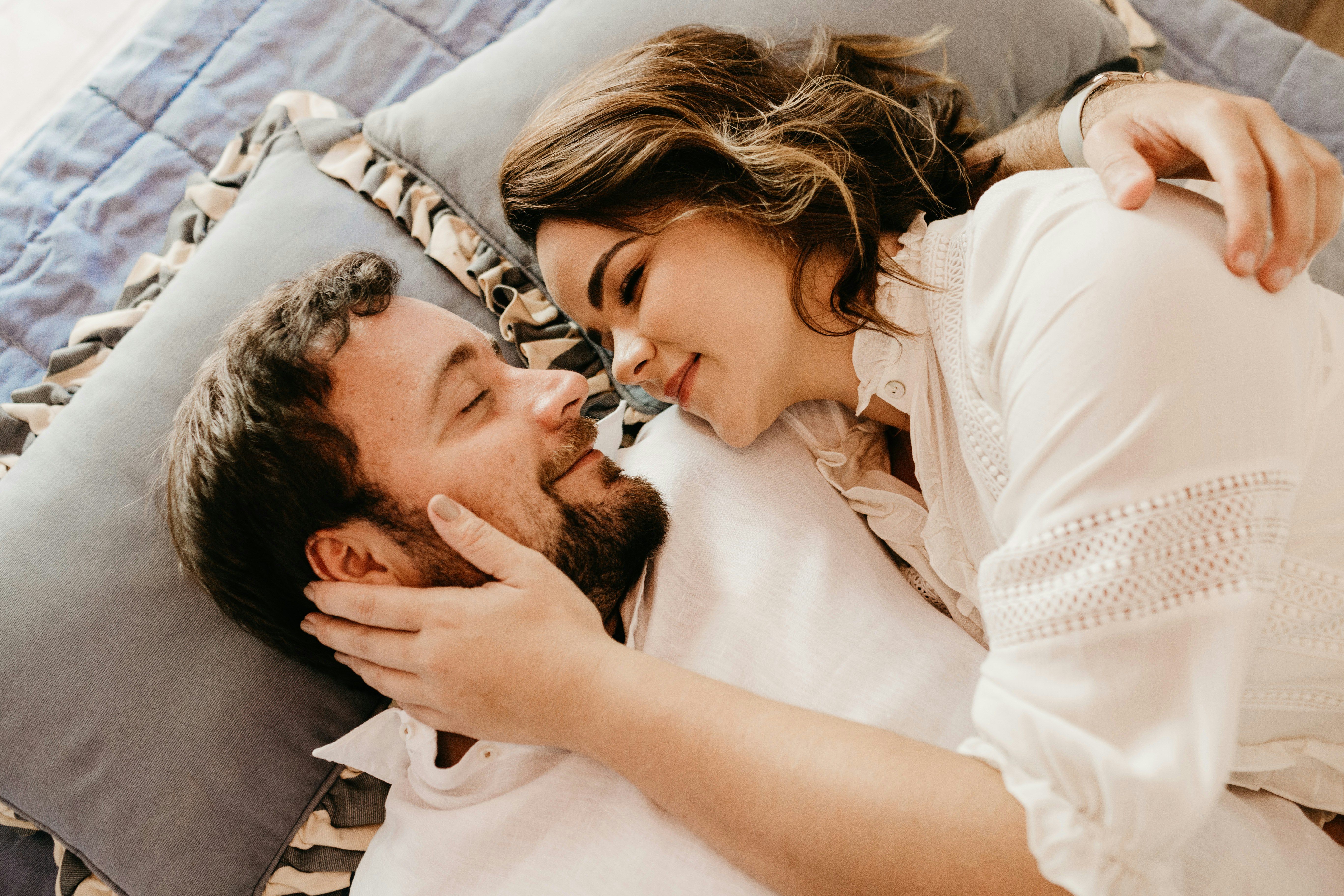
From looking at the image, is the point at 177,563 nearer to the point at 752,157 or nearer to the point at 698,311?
the point at 698,311

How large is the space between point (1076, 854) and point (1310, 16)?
267 centimetres

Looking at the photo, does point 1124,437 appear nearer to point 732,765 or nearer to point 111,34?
point 732,765

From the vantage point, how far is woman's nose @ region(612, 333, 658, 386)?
130 centimetres

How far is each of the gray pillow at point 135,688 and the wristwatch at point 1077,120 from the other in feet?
5.12

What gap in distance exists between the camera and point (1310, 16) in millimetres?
2289

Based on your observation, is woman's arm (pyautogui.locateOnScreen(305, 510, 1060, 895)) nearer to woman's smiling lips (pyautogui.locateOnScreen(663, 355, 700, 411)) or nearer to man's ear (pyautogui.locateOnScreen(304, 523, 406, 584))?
man's ear (pyautogui.locateOnScreen(304, 523, 406, 584))

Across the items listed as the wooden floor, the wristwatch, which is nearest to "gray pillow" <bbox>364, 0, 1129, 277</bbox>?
the wristwatch

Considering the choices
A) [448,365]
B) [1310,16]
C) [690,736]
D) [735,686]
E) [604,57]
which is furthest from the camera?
[1310,16]

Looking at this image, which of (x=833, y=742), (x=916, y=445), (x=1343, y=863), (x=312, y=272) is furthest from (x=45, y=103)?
(x=1343, y=863)

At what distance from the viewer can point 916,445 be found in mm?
1309

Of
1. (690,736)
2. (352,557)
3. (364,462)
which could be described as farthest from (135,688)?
(690,736)

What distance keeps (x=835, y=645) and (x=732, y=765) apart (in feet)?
0.96

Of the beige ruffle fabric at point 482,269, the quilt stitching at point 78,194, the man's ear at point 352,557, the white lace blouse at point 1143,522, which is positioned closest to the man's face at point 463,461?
the man's ear at point 352,557

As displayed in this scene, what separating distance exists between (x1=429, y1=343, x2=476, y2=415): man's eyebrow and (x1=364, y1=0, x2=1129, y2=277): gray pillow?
38cm
